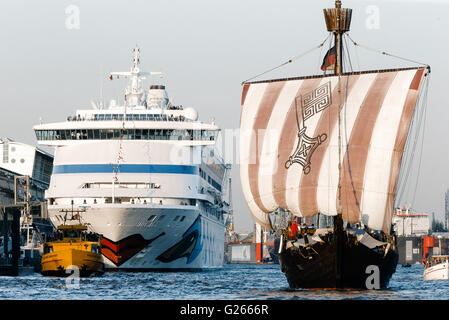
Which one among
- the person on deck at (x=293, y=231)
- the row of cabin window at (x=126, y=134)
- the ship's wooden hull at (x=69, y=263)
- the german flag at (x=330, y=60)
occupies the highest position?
the german flag at (x=330, y=60)

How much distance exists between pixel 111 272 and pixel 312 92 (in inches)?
788

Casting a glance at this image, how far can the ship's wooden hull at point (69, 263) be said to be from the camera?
4897 cm

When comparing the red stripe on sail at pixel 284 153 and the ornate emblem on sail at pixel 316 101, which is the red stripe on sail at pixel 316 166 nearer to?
the ornate emblem on sail at pixel 316 101

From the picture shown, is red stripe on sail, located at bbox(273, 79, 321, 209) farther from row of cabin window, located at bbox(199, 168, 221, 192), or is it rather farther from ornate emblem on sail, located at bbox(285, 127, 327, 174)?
row of cabin window, located at bbox(199, 168, 221, 192)

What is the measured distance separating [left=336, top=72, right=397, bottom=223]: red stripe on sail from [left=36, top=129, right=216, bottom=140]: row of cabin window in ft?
72.4

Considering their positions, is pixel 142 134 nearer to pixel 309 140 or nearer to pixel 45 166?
pixel 309 140

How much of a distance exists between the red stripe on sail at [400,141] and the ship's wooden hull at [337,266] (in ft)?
10.2

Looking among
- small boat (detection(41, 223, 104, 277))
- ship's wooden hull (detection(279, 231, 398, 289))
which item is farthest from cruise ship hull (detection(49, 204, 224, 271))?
ship's wooden hull (detection(279, 231, 398, 289))

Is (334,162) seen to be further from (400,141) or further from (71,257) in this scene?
(71,257)

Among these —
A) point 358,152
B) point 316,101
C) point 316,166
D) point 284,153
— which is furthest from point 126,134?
point 358,152

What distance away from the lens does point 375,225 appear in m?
40.7

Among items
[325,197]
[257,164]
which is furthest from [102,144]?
[325,197]

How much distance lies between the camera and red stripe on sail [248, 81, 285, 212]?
44.9 metres

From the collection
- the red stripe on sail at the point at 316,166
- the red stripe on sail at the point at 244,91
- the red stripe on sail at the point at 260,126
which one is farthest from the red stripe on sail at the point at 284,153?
the red stripe on sail at the point at 244,91
